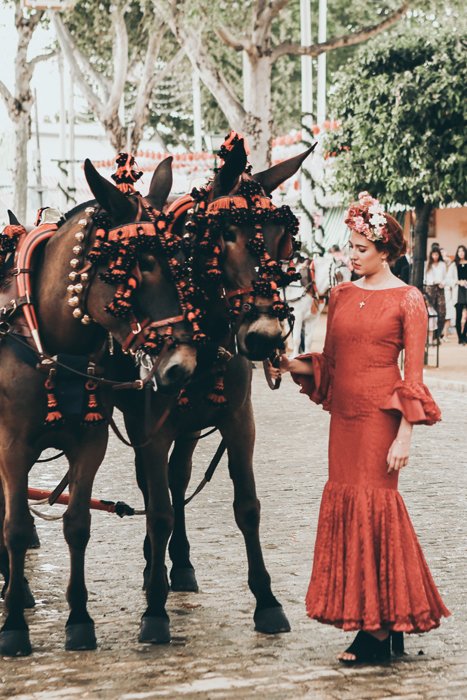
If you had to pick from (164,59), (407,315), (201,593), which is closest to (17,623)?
(201,593)

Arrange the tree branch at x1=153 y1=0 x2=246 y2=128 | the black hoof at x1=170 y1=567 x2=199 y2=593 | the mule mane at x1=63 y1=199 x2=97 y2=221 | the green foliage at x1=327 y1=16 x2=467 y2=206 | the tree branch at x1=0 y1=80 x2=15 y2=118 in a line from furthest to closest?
1. the tree branch at x1=0 y1=80 x2=15 y2=118
2. the tree branch at x1=153 y1=0 x2=246 y2=128
3. the green foliage at x1=327 y1=16 x2=467 y2=206
4. the black hoof at x1=170 y1=567 x2=199 y2=593
5. the mule mane at x1=63 y1=199 x2=97 y2=221

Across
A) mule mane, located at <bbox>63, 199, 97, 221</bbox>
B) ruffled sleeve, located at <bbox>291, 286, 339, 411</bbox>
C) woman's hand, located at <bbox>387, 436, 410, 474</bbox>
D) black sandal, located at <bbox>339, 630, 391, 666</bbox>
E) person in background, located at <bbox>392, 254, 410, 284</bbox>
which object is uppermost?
mule mane, located at <bbox>63, 199, 97, 221</bbox>

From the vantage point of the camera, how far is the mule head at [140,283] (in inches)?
211

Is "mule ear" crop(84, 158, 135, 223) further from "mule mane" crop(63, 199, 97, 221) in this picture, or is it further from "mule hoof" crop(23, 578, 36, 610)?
"mule hoof" crop(23, 578, 36, 610)

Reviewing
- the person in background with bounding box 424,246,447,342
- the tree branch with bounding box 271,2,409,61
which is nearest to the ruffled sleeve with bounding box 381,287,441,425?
the tree branch with bounding box 271,2,409,61

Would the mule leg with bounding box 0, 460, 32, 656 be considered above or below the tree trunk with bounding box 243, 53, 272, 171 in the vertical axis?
below

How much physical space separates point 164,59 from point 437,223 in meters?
11.9

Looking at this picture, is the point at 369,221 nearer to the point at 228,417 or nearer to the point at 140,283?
the point at 140,283

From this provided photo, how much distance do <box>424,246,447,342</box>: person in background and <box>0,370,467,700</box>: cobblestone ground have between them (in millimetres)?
15803

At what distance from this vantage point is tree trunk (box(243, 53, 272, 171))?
22.7m

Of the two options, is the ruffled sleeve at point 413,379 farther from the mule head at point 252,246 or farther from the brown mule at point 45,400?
the brown mule at point 45,400

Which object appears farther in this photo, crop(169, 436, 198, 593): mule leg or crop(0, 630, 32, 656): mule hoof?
crop(169, 436, 198, 593): mule leg

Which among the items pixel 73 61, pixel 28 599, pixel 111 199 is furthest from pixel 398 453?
pixel 73 61

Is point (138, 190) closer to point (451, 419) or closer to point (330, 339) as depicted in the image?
point (330, 339)
